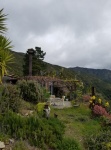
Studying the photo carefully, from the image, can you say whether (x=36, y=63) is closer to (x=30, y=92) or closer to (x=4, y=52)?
(x=30, y=92)

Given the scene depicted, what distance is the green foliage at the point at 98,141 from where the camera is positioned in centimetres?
1127

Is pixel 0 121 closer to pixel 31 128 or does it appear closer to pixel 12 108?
pixel 31 128

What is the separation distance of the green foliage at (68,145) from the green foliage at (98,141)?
0.91 m

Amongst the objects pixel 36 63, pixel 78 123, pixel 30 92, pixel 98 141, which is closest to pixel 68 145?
pixel 98 141

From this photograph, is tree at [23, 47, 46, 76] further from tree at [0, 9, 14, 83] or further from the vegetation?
tree at [0, 9, 14, 83]

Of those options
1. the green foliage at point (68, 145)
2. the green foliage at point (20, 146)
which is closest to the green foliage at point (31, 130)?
the green foliage at point (68, 145)

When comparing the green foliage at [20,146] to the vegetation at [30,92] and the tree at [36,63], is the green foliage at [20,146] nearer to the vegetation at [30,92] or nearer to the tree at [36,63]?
the vegetation at [30,92]

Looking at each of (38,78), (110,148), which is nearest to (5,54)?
(110,148)

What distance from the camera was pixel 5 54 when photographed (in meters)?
12.3

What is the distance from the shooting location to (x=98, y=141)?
11.6 m

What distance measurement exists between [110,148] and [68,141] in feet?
5.92

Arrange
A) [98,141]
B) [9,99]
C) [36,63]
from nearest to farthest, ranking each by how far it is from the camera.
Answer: [98,141]
[9,99]
[36,63]

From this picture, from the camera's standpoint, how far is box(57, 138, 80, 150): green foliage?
10133 millimetres

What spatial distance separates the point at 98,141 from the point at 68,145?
6.00 feet
